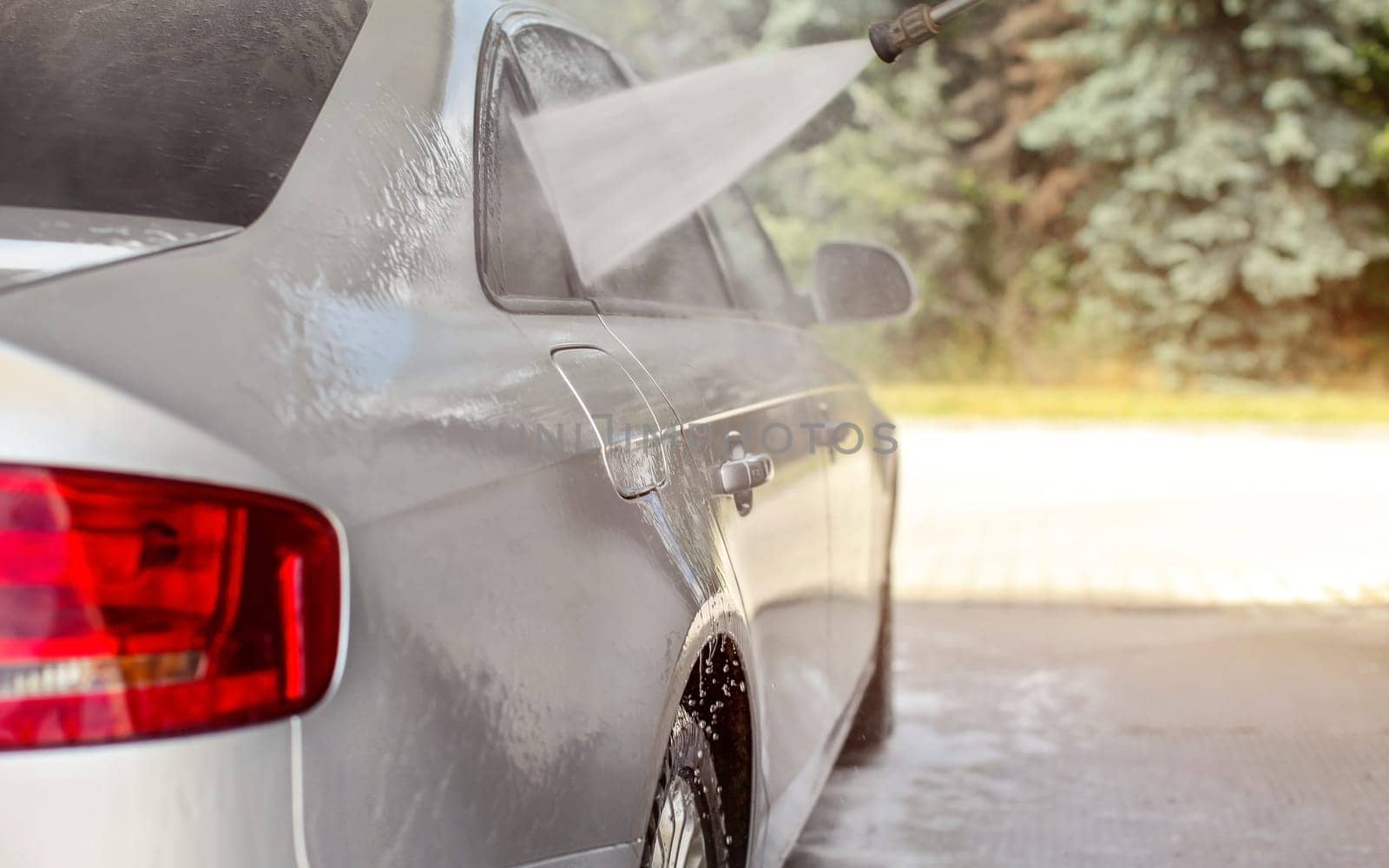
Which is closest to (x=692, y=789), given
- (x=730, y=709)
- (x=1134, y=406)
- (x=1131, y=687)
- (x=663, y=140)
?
(x=730, y=709)

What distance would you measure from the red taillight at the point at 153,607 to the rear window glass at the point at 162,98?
1.46 feet

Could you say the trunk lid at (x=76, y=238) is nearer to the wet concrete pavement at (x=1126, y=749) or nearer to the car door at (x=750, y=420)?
the car door at (x=750, y=420)

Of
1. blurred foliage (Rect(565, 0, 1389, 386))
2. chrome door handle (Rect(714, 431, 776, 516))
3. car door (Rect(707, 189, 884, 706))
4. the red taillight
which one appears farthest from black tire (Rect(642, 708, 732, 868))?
blurred foliage (Rect(565, 0, 1389, 386))

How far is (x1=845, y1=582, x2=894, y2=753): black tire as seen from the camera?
466 cm

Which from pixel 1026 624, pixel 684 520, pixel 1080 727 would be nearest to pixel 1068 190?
pixel 1026 624

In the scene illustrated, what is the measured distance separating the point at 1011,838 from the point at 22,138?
283cm

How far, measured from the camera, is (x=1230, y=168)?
24.2 meters

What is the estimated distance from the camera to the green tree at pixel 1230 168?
2367 centimetres

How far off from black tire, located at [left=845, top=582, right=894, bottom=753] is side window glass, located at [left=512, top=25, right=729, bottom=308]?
4.78 ft

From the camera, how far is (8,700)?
1290mm

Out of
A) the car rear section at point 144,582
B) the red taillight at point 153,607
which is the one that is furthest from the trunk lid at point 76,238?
the red taillight at point 153,607

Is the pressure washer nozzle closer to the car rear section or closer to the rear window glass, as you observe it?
the rear window glass

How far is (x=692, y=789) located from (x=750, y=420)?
0.65m

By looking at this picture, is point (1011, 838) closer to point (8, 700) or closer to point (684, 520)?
point (684, 520)
